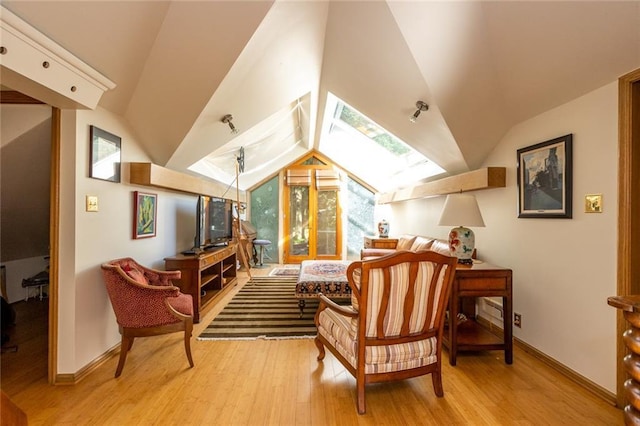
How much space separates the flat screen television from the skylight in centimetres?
236

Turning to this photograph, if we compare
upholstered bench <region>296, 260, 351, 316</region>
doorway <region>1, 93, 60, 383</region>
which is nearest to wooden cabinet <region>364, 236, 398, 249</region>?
upholstered bench <region>296, 260, 351, 316</region>

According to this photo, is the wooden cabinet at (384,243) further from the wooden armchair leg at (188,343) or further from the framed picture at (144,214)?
the wooden armchair leg at (188,343)

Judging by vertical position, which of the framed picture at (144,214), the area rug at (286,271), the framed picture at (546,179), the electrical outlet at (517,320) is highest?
the framed picture at (546,179)

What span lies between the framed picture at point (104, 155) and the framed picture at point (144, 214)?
0.35m

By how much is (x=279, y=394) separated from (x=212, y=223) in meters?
2.70

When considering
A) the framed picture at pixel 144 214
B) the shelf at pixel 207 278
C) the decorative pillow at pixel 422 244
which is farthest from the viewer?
the decorative pillow at pixel 422 244

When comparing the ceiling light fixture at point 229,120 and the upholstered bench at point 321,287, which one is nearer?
the ceiling light fixture at point 229,120

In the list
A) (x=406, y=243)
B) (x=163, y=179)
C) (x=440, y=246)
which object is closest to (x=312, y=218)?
(x=406, y=243)

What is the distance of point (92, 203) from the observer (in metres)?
2.30

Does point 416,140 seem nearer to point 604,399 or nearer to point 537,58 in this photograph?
point 537,58

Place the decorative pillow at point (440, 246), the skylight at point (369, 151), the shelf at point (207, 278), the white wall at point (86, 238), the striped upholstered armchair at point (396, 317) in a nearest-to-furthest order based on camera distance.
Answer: the striped upholstered armchair at point (396, 317), the white wall at point (86, 238), the decorative pillow at point (440, 246), the shelf at point (207, 278), the skylight at point (369, 151)

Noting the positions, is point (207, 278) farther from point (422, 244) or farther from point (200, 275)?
point (422, 244)

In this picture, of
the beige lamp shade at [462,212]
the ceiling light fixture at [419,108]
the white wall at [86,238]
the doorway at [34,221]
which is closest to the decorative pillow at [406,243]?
the beige lamp shade at [462,212]

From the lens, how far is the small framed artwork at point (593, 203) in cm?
201
